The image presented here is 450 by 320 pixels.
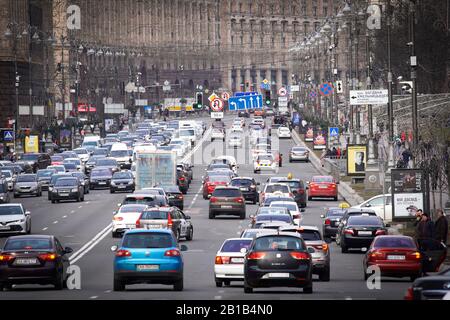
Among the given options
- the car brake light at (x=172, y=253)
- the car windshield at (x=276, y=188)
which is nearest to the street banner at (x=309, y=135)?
the car windshield at (x=276, y=188)

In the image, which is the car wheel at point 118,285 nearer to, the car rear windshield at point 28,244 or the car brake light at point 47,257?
the car brake light at point 47,257

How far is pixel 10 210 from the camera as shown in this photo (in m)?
53.9

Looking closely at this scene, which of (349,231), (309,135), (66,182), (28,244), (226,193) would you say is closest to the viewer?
(28,244)

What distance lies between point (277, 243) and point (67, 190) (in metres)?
43.0

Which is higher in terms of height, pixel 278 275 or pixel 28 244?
pixel 28 244

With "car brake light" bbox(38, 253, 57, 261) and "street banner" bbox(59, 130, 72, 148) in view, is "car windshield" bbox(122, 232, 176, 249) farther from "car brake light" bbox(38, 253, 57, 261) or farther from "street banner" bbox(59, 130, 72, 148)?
"street banner" bbox(59, 130, 72, 148)

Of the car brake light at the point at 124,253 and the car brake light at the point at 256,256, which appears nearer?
the car brake light at the point at 256,256

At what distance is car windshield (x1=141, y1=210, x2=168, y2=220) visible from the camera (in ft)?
155

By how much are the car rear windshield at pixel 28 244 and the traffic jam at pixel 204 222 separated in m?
0.02

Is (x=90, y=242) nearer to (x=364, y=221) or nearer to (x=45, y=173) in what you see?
(x=364, y=221)

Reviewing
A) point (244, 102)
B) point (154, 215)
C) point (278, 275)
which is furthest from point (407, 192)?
point (244, 102)

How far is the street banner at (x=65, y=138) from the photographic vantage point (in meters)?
124

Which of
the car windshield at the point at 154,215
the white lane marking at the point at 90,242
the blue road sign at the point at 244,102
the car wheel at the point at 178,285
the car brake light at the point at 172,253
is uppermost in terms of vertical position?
the blue road sign at the point at 244,102

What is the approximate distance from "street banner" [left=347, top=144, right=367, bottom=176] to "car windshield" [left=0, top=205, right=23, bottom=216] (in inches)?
1055
